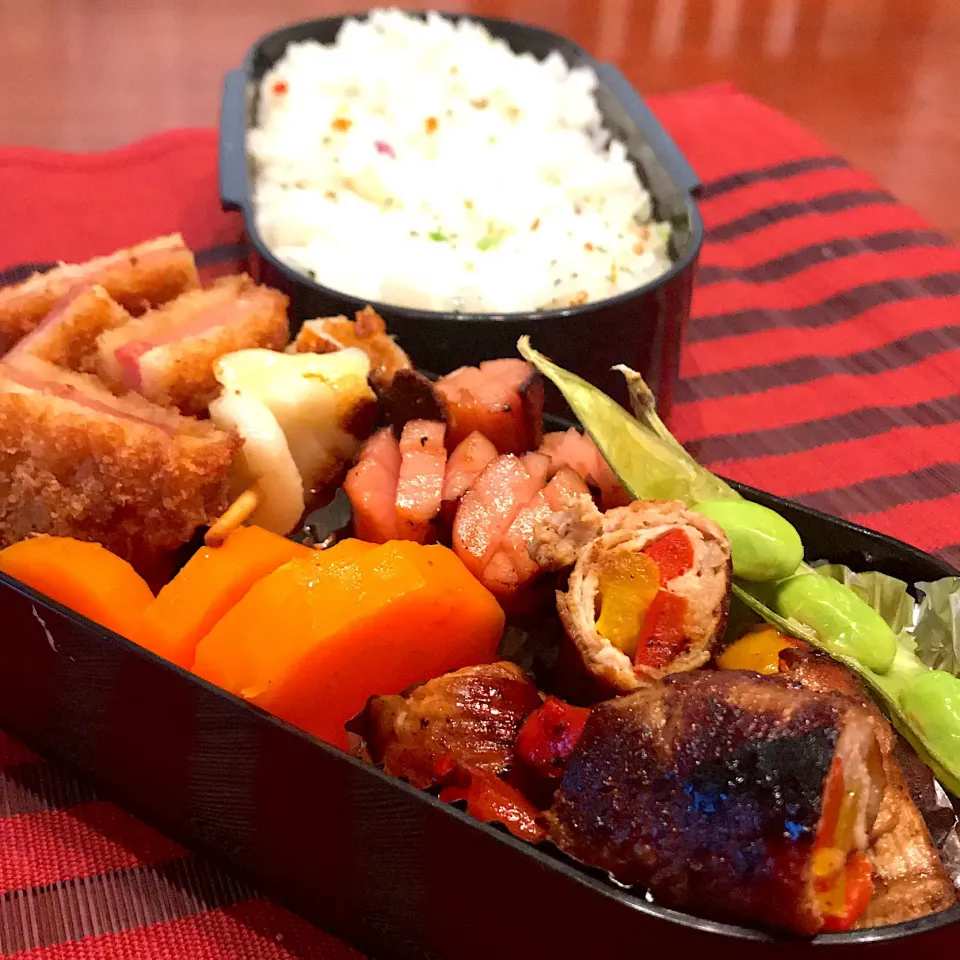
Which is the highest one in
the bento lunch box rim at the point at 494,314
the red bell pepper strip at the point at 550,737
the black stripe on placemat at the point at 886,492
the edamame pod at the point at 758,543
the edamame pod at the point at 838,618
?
the edamame pod at the point at 758,543

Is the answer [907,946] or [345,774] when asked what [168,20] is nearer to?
[345,774]

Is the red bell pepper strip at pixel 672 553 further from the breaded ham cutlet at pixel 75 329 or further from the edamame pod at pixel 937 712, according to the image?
the breaded ham cutlet at pixel 75 329

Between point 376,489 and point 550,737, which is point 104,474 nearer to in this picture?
point 376,489

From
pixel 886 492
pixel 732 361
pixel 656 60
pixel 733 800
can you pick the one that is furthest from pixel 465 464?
pixel 656 60

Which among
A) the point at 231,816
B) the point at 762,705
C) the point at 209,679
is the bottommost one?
the point at 231,816

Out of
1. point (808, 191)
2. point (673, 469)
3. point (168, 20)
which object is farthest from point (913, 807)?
point (168, 20)

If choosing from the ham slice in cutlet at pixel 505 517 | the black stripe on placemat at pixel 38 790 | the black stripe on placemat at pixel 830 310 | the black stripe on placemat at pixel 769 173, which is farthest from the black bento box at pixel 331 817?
the black stripe on placemat at pixel 769 173
